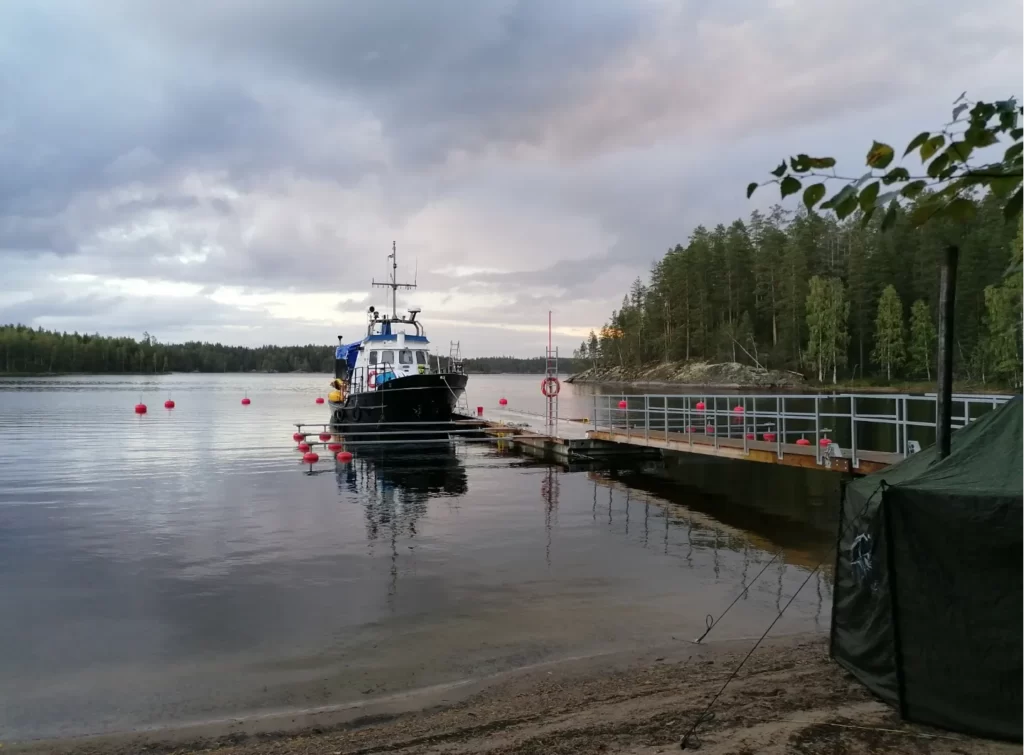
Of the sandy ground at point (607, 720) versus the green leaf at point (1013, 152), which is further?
→ the sandy ground at point (607, 720)

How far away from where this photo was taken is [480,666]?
6.68m

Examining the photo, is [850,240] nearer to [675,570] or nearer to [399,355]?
[399,355]

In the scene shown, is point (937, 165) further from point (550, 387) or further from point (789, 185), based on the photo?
point (550, 387)

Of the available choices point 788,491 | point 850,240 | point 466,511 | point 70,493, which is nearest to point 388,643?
point 466,511

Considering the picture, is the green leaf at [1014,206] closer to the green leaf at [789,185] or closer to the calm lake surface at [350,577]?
the green leaf at [789,185]

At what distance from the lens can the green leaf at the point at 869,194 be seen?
185 cm

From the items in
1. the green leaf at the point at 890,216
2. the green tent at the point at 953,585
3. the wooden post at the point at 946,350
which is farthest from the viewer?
the wooden post at the point at 946,350

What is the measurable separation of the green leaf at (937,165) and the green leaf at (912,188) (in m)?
0.04

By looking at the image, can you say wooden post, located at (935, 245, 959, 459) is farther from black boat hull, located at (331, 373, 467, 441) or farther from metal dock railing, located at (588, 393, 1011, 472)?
black boat hull, located at (331, 373, 467, 441)

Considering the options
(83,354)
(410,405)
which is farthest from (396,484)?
(83,354)

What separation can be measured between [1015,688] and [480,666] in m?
4.28

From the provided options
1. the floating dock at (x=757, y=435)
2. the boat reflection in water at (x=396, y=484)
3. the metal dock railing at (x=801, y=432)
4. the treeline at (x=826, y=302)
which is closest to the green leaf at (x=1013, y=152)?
the metal dock railing at (x=801, y=432)

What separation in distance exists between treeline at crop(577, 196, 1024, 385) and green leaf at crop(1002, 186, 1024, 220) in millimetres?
49371

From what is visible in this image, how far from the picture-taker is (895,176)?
1.94m
